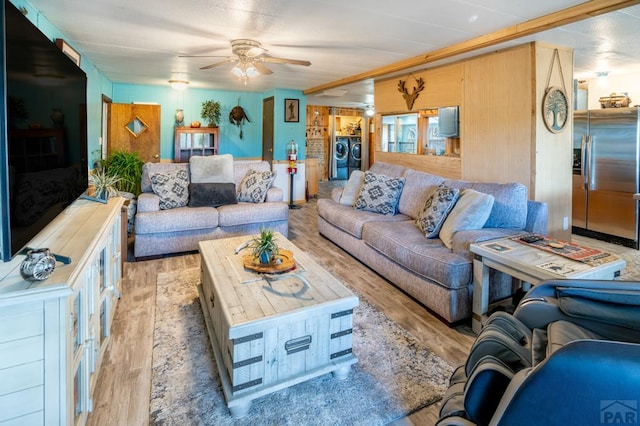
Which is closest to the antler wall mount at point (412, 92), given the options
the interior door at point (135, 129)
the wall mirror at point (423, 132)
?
the wall mirror at point (423, 132)

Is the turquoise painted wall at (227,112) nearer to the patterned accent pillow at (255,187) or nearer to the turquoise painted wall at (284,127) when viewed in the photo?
the turquoise painted wall at (284,127)

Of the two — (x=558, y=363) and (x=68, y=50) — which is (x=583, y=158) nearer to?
(x=558, y=363)

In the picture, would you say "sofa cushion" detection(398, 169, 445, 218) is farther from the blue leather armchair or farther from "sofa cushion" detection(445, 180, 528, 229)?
the blue leather armchair

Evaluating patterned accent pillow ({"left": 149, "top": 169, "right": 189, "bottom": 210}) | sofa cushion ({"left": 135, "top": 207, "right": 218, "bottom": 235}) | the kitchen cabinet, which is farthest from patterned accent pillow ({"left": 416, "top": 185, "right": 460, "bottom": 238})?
the kitchen cabinet

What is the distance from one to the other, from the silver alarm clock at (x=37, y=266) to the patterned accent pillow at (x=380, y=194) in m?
3.11

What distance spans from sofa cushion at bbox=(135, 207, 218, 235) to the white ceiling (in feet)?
5.61

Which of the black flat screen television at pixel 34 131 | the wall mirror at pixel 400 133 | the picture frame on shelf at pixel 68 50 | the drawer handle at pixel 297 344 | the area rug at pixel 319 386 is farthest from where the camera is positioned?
the wall mirror at pixel 400 133

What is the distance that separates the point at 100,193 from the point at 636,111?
5793 millimetres

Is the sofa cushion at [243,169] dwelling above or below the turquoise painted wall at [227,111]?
below

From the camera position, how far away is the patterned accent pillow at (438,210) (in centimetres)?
294

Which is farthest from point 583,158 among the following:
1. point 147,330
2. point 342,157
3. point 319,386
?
point 342,157

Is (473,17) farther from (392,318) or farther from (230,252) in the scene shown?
(230,252)

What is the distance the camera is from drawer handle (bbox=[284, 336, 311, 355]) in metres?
1.76

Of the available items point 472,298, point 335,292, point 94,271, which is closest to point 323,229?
point 472,298
